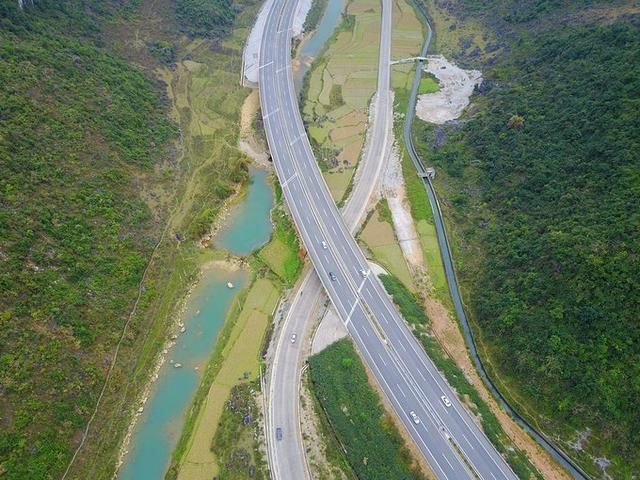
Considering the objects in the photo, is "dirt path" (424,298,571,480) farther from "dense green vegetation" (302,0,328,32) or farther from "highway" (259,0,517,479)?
"dense green vegetation" (302,0,328,32)

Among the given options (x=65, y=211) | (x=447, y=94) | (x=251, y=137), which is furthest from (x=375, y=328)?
(x=447, y=94)

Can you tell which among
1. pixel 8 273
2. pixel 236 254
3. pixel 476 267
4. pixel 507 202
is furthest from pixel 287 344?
pixel 507 202

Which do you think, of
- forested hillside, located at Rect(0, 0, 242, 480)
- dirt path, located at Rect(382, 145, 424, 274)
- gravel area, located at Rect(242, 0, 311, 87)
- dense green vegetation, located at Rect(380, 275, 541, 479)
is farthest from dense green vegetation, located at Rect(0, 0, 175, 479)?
dirt path, located at Rect(382, 145, 424, 274)

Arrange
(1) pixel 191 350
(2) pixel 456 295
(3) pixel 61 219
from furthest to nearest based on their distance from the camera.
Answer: (2) pixel 456 295 < (3) pixel 61 219 < (1) pixel 191 350

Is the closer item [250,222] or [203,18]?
[250,222]

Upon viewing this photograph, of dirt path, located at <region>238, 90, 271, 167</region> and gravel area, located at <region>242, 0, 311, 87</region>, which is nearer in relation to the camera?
dirt path, located at <region>238, 90, 271, 167</region>

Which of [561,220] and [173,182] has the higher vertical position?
[173,182]

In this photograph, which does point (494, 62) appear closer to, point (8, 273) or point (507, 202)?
point (507, 202)

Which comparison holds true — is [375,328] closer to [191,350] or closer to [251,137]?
[191,350]
